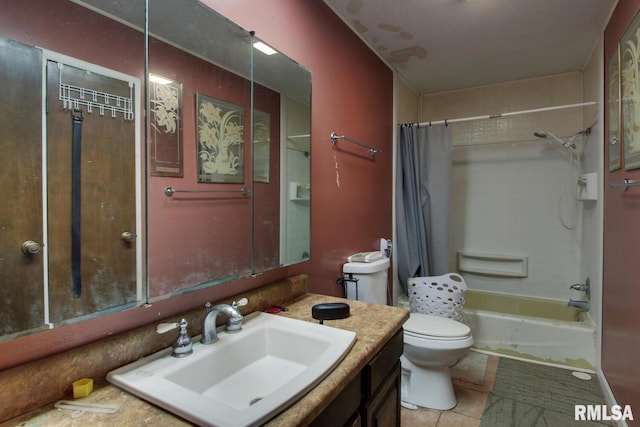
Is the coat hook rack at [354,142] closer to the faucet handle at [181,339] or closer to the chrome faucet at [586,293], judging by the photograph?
the faucet handle at [181,339]

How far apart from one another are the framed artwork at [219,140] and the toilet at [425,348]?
3.20 ft

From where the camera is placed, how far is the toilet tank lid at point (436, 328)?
1.92 metres

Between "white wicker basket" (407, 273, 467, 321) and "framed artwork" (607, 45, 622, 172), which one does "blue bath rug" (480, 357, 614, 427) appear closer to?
"white wicker basket" (407, 273, 467, 321)

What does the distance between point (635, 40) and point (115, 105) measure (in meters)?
2.09

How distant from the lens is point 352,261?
207 cm

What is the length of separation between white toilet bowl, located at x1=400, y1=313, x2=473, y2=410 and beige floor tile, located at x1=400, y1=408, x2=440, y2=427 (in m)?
0.04

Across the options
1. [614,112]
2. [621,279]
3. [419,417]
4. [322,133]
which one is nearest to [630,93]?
[614,112]

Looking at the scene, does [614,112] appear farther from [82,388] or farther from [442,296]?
[82,388]

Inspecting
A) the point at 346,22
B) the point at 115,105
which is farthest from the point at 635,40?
the point at 115,105

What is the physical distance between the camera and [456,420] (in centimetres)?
189

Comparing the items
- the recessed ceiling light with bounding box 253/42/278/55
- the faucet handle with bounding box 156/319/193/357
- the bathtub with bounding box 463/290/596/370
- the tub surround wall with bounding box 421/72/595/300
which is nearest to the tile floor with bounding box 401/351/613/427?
the bathtub with bounding box 463/290/596/370

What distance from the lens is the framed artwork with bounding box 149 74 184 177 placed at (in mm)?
1046

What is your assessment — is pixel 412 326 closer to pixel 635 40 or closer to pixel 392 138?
pixel 392 138
